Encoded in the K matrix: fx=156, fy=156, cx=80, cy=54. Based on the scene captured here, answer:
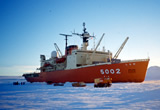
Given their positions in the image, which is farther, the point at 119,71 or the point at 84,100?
the point at 119,71

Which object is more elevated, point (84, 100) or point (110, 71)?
Answer: point (110, 71)

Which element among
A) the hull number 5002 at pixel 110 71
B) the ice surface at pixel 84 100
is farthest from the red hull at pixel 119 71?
the ice surface at pixel 84 100

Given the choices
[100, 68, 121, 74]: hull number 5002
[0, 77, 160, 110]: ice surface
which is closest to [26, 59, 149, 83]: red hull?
[100, 68, 121, 74]: hull number 5002

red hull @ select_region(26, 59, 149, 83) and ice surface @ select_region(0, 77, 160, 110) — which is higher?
red hull @ select_region(26, 59, 149, 83)

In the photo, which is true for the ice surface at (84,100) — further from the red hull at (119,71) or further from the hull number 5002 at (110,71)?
the hull number 5002 at (110,71)

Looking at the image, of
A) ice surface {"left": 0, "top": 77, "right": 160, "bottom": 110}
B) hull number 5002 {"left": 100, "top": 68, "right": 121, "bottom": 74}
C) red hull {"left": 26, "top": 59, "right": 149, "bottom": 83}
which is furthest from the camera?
hull number 5002 {"left": 100, "top": 68, "right": 121, "bottom": 74}

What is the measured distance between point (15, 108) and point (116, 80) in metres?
23.6

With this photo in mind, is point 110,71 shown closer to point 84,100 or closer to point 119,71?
point 119,71

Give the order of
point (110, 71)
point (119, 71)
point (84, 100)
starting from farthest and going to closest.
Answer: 1. point (110, 71)
2. point (119, 71)
3. point (84, 100)

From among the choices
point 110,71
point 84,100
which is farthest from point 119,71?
point 84,100

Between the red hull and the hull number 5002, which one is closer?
the red hull

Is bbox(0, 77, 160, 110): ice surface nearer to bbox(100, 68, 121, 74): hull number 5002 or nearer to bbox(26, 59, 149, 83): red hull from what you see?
bbox(26, 59, 149, 83): red hull

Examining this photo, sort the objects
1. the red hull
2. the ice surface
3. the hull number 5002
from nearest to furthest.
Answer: the ice surface → the red hull → the hull number 5002

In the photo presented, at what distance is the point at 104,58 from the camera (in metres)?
43.2
